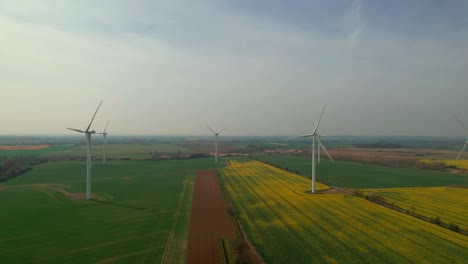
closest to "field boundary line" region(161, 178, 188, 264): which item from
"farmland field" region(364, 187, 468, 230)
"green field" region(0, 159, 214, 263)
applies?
"green field" region(0, 159, 214, 263)

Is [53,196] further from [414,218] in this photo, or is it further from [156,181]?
[414,218]

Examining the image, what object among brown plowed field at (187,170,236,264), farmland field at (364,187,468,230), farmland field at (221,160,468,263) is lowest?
brown plowed field at (187,170,236,264)

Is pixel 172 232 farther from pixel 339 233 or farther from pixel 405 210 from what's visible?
pixel 405 210

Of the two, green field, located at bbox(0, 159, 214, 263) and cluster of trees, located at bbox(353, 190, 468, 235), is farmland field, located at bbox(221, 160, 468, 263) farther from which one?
green field, located at bbox(0, 159, 214, 263)

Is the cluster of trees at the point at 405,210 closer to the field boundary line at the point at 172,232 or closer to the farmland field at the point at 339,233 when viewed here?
the farmland field at the point at 339,233

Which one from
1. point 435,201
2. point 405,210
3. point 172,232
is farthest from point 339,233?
point 435,201
